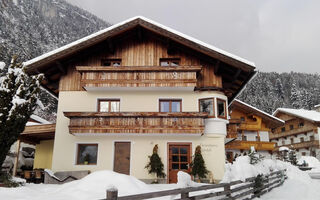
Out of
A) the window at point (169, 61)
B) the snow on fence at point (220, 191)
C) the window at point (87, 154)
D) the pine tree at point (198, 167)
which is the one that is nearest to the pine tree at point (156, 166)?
the pine tree at point (198, 167)

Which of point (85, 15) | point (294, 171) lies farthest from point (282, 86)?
point (85, 15)

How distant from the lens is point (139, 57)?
16.7 m

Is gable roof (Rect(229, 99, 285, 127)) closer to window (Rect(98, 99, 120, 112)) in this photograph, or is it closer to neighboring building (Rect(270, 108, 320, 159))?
neighboring building (Rect(270, 108, 320, 159))

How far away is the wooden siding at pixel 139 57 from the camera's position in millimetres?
16234

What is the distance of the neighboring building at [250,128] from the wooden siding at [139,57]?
14878mm

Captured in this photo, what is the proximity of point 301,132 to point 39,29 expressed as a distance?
65529 millimetres

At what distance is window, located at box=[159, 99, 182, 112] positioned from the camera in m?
15.8

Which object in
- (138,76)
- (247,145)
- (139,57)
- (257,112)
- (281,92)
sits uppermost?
(281,92)

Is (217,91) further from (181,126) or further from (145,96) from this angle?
(145,96)

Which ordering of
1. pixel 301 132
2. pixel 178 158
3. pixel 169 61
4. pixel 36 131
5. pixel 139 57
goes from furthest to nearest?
pixel 301 132 → pixel 169 61 → pixel 139 57 → pixel 36 131 → pixel 178 158

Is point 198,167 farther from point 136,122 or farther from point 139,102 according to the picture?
point 139,102

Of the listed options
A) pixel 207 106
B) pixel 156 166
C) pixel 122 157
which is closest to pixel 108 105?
pixel 122 157

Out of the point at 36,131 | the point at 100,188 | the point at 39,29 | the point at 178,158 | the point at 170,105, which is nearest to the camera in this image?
the point at 100,188

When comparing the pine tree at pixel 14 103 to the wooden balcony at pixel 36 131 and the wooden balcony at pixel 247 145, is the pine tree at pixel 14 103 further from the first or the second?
the wooden balcony at pixel 247 145
